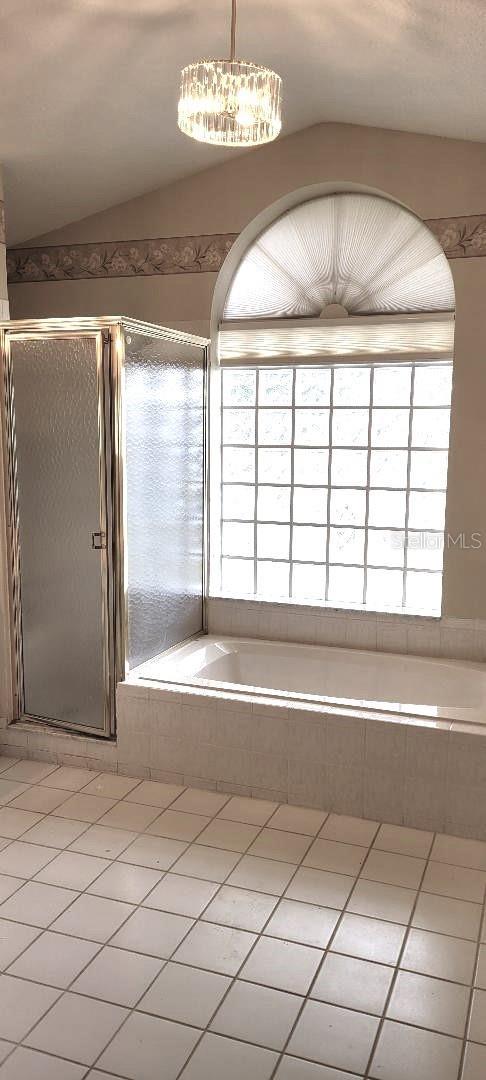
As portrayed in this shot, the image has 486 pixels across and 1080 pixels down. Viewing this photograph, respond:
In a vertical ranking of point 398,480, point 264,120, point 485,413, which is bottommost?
point 398,480

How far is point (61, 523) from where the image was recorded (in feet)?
11.9

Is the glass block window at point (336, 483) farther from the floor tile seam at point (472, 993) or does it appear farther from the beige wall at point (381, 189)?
the floor tile seam at point (472, 993)

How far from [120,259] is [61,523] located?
1502 mm

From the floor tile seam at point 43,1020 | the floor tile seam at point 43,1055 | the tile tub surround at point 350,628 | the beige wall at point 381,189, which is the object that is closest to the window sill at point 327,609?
the tile tub surround at point 350,628

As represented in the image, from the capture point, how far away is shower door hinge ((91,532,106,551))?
3.54 meters

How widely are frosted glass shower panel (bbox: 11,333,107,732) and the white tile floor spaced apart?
1.69ft

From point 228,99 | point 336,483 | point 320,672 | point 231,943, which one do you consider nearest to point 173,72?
point 228,99

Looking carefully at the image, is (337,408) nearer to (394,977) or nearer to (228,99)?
(228,99)

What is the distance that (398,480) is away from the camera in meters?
4.12

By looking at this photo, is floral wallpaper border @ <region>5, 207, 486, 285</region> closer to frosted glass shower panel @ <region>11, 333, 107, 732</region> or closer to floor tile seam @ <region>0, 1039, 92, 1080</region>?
frosted glass shower panel @ <region>11, 333, 107, 732</region>

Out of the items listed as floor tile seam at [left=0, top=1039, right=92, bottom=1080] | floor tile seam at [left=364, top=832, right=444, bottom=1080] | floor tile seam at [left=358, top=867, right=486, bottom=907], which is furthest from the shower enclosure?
floor tile seam at [left=0, top=1039, right=92, bottom=1080]

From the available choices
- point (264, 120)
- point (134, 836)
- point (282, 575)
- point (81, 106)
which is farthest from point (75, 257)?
point (134, 836)

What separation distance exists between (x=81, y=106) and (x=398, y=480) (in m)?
2.12

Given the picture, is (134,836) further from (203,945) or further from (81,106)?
(81,106)
